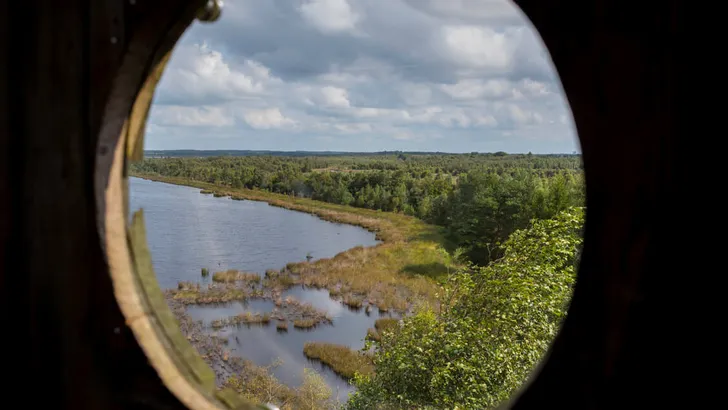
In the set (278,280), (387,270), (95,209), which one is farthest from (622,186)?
(387,270)

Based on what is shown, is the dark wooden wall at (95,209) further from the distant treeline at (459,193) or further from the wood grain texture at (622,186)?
the distant treeline at (459,193)

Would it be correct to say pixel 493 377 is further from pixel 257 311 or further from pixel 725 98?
pixel 257 311

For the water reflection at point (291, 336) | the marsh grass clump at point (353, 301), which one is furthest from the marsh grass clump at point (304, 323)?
the marsh grass clump at point (353, 301)

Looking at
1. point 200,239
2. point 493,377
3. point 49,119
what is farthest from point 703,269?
point 200,239

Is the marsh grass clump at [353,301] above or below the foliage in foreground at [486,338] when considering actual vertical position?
below

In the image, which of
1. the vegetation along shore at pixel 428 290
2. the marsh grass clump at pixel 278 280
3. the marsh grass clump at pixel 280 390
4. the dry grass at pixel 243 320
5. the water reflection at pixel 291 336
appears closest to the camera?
the vegetation along shore at pixel 428 290

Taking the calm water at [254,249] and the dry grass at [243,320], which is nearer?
the calm water at [254,249]
